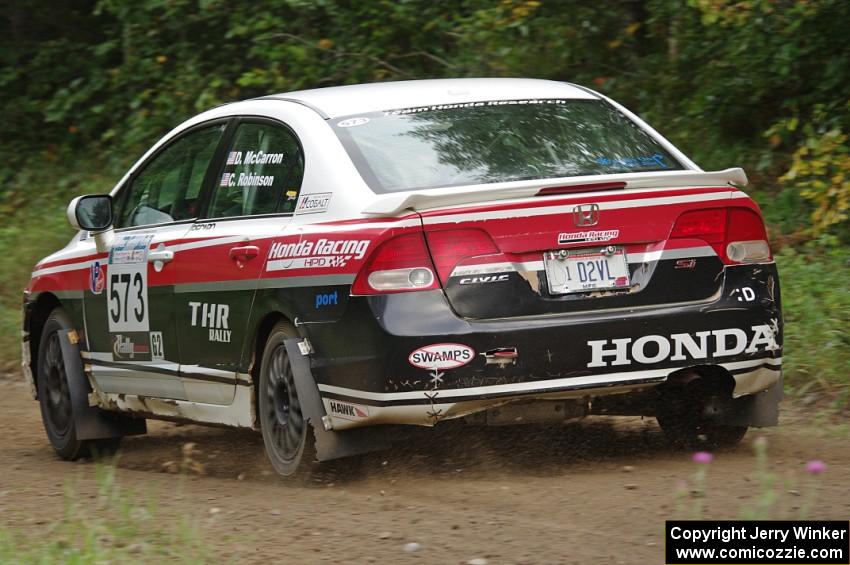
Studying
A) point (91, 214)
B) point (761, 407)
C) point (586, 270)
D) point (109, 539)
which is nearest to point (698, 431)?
point (761, 407)

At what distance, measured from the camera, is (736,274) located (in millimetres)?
5766

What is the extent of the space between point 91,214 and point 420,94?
204cm

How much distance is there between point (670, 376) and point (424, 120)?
150cm

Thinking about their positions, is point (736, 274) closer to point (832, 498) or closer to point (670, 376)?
point (670, 376)

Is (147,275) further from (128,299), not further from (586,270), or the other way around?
(586,270)

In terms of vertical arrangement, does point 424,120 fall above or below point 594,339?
above

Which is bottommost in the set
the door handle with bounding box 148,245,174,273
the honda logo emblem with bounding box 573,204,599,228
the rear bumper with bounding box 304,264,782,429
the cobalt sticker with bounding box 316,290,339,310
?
the rear bumper with bounding box 304,264,782,429

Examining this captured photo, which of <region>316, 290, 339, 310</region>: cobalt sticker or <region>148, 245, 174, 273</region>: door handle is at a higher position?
<region>148, 245, 174, 273</region>: door handle

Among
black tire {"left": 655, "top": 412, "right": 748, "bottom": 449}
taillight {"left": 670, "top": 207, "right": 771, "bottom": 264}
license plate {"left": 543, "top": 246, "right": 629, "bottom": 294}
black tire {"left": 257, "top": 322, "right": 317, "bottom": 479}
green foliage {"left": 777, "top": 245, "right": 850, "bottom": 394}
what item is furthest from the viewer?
green foliage {"left": 777, "top": 245, "right": 850, "bottom": 394}

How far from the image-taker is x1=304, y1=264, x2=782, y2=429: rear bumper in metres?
5.41

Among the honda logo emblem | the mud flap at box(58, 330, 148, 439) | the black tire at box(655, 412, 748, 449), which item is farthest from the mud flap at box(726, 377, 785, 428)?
the mud flap at box(58, 330, 148, 439)

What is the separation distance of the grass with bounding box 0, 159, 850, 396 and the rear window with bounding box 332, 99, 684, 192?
203cm

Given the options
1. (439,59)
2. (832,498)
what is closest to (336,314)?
(832,498)

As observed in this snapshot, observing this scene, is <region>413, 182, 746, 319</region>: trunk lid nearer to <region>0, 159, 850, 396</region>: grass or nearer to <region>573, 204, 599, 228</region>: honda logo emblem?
<region>573, 204, 599, 228</region>: honda logo emblem
